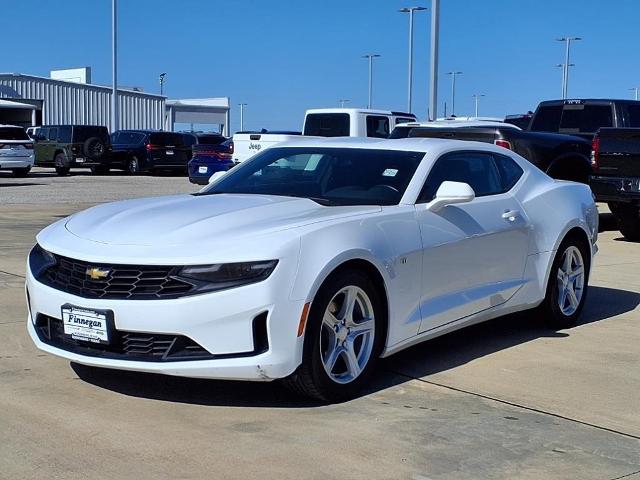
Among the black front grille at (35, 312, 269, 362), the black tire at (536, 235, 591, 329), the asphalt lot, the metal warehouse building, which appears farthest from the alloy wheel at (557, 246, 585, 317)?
the metal warehouse building

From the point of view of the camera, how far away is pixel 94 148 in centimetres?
3244

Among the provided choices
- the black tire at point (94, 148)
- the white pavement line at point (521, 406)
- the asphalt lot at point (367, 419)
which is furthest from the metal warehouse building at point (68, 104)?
the white pavement line at point (521, 406)

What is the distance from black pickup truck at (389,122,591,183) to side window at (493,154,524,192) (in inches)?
227

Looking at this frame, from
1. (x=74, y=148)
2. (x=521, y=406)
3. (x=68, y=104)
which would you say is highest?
(x=68, y=104)

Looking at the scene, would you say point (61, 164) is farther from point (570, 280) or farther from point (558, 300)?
point (558, 300)

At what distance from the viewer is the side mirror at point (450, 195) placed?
5598mm

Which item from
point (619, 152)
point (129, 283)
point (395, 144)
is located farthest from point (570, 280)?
point (619, 152)

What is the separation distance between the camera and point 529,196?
6.77 metres

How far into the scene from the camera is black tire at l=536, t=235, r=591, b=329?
690 cm

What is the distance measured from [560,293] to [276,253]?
316 centimetres

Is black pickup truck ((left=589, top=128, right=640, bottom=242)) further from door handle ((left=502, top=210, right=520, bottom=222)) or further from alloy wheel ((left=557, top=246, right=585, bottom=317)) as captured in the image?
door handle ((left=502, top=210, right=520, bottom=222))

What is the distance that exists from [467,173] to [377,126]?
14207 millimetres

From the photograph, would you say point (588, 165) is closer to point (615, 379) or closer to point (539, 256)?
point (539, 256)

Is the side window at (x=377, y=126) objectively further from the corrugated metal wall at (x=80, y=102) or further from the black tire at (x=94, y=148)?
the corrugated metal wall at (x=80, y=102)
